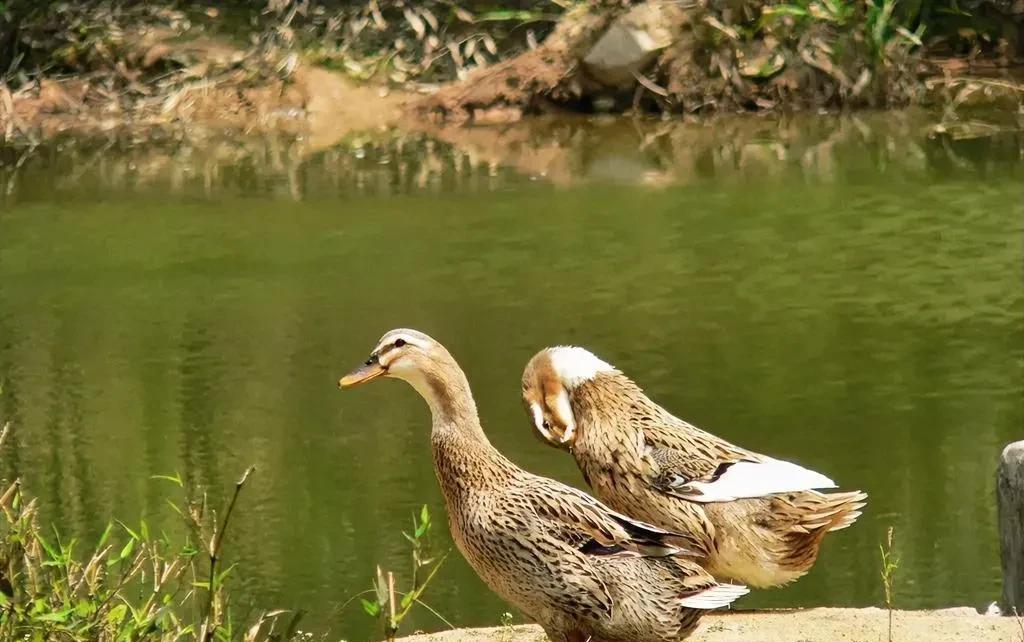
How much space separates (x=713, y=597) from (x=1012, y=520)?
1253 mm

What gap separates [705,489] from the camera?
18.5 feet

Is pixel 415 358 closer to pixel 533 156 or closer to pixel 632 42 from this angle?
pixel 533 156

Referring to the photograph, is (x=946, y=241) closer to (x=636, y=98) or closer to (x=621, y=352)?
(x=621, y=352)

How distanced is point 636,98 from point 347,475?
35.8 feet

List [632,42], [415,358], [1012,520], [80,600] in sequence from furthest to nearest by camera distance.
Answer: [632,42], [1012,520], [415,358], [80,600]

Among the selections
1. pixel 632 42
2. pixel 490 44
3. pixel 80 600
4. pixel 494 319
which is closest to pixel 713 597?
pixel 80 600

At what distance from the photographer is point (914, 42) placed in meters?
17.7

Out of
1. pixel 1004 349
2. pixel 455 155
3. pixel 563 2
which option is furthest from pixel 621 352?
pixel 563 2

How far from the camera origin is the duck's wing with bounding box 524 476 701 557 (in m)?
5.01

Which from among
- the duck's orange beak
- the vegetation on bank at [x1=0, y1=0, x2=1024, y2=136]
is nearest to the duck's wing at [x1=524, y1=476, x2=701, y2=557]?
the duck's orange beak

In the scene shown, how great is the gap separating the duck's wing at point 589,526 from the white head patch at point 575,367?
0.73 m

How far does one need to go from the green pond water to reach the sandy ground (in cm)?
90

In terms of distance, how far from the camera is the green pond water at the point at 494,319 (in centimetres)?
779

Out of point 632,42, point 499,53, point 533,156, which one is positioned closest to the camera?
point 533,156
